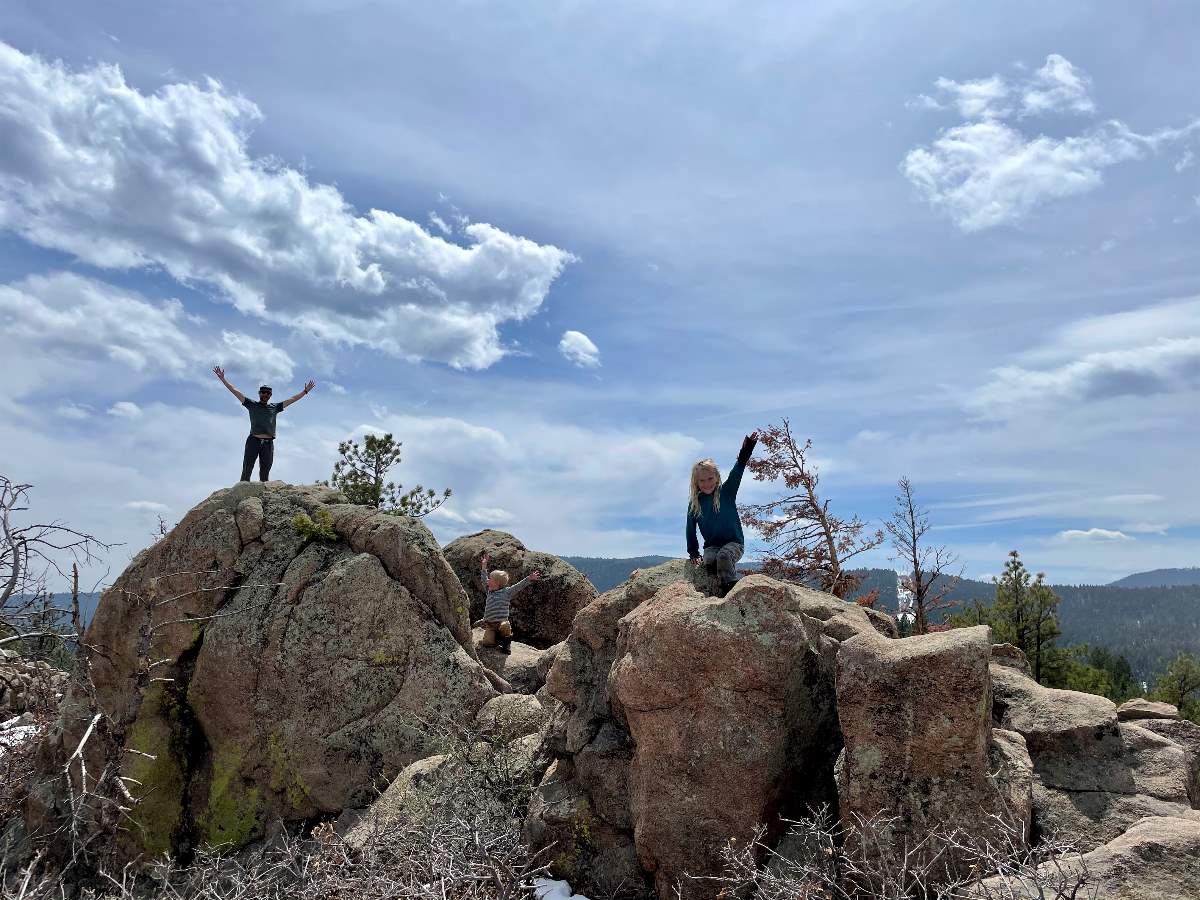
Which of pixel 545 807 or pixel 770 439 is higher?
pixel 770 439

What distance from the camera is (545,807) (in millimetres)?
9914

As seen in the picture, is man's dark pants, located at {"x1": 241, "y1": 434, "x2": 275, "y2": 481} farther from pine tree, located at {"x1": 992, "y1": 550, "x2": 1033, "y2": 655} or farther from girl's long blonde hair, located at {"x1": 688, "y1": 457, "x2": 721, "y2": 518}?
pine tree, located at {"x1": 992, "y1": 550, "x2": 1033, "y2": 655}

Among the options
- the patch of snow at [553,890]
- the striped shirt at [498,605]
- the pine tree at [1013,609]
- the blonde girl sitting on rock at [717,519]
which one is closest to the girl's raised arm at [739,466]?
the blonde girl sitting on rock at [717,519]

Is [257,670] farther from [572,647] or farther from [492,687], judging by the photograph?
[572,647]

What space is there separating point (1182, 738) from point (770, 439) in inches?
894

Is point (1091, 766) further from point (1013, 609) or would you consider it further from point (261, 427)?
point (1013, 609)

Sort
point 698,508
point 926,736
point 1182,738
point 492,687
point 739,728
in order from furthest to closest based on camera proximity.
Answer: point 492,687 → point 698,508 → point 1182,738 → point 739,728 → point 926,736

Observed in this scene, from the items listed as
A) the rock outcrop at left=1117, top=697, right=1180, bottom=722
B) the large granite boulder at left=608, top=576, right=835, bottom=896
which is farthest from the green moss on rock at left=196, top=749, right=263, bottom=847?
the rock outcrop at left=1117, top=697, right=1180, bottom=722

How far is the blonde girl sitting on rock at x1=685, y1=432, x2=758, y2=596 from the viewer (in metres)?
10.5

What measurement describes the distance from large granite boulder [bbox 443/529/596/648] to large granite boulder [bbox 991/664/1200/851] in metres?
12.6

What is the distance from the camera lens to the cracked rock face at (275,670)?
13.0m

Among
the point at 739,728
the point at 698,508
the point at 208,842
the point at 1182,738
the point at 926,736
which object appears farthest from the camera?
the point at 208,842

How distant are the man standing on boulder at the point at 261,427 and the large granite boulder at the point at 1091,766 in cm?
1435

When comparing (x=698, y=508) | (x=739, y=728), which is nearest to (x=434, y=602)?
(x=698, y=508)
